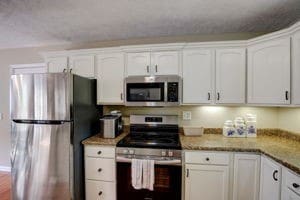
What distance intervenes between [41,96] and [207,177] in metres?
2.01

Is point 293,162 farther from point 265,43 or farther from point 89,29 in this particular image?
point 89,29

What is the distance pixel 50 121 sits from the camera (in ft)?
6.51

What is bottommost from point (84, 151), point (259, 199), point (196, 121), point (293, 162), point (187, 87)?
point (259, 199)

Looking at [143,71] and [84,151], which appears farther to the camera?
[143,71]

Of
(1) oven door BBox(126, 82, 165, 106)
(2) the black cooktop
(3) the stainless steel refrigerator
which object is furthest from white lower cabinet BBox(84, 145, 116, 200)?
(1) oven door BBox(126, 82, 165, 106)

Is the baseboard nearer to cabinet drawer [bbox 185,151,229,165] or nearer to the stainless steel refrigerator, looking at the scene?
the stainless steel refrigerator

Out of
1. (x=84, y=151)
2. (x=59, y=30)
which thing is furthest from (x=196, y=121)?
(x=59, y=30)

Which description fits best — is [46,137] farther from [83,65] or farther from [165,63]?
[165,63]

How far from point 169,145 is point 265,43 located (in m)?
1.55

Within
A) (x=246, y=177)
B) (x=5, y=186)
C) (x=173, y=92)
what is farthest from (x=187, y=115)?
(x=5, y=186)

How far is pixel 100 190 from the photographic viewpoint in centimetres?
210

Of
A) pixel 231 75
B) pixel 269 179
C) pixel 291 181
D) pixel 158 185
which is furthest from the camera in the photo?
pixel 231 75

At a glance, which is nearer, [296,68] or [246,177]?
[296,68]

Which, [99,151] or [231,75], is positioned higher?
[231,75]
